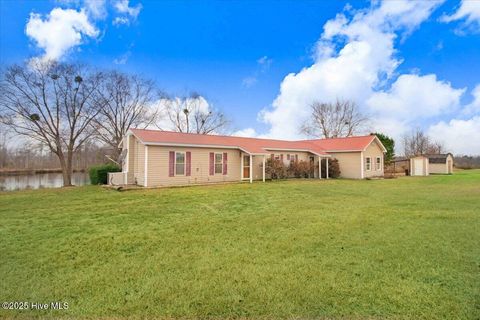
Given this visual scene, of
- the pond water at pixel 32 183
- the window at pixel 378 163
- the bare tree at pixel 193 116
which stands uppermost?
the bare tree at pixel 193 116

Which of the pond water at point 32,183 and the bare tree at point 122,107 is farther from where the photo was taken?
the bare tree at point 122,107

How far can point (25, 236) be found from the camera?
5.75 metres

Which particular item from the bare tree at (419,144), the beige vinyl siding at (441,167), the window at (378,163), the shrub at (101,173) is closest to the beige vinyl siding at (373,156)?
the window at (378,163)

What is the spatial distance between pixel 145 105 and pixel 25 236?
91.1 ft

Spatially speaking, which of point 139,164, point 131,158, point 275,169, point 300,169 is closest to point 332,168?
point 300,169

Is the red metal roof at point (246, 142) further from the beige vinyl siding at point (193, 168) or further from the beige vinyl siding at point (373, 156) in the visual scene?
the beige vinyl siding at point (373, 156)

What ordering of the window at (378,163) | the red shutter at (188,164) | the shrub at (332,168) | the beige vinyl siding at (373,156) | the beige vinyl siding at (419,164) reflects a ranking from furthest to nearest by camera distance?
the beige vinyl siding at (419,164) < the window at (378,163) < the shrub at (332,168) < the beige vinyl siding at (373,156) < the red shutter at (188,164)

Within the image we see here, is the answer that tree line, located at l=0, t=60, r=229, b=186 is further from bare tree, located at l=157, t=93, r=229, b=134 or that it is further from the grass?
the grass

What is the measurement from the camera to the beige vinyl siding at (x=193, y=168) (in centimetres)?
1543

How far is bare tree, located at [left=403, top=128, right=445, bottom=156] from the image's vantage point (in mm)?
52688

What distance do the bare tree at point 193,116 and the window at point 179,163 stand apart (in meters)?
20.1

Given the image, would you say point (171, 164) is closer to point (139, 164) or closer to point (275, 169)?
point (139, 164)

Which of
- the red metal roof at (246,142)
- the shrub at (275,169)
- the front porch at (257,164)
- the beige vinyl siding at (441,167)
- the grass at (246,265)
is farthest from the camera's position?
the beige vinyl siding at (441,167)

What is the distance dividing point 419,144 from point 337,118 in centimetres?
2251
